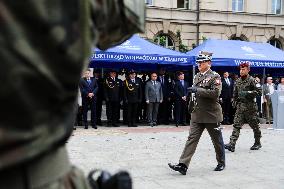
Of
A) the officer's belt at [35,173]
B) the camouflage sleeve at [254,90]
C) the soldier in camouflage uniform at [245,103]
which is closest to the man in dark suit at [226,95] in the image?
the soldier in camouflage uniform at [245,103]

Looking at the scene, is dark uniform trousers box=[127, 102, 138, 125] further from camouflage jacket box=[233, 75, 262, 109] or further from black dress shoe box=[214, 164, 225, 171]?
black dress shoe box=[214, 164, 225, 171]

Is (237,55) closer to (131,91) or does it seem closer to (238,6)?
(131,91)

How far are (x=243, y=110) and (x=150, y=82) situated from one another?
5.84 metres

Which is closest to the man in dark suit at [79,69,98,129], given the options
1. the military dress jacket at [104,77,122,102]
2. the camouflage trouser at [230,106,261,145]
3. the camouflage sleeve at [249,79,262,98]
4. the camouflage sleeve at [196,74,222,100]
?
the military dress jacket at [104,77,122,102]

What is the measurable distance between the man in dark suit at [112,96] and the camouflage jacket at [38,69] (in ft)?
44.9

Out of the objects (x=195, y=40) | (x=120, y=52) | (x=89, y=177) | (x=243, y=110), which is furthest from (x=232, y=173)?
(x=195, y=40)

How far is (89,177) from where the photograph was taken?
168 centimetres

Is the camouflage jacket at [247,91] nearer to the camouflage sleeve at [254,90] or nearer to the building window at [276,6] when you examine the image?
the camouflage sleeve at [254,90]

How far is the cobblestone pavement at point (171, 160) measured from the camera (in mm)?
6816

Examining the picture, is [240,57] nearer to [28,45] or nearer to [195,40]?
[195,40]

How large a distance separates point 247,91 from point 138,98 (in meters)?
6.00

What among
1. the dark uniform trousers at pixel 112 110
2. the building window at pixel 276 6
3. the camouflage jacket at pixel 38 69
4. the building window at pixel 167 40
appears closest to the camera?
the camouflage jacket at pixel 38 69

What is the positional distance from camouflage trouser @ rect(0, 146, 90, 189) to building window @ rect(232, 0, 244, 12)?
31.2 m

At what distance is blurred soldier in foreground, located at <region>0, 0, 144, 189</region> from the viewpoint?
1160 mm
